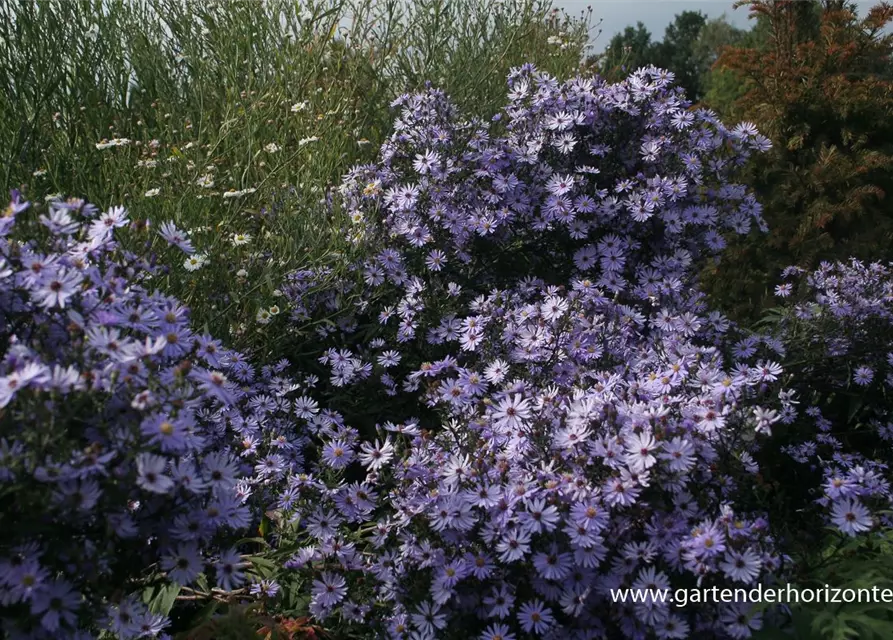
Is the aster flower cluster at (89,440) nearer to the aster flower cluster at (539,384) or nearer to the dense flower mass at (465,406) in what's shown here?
the dense flower mass at (465,406)

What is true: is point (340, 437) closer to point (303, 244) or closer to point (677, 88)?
point (303, 244)

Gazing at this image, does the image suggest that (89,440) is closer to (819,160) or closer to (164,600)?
(164,600)

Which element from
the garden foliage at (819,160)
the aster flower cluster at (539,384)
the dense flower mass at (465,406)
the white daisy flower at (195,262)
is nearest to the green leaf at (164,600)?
the dense flower mass at (465,406)

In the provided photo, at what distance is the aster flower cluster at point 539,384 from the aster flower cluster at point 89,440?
1.95 ft

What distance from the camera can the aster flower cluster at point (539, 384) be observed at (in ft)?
6.92

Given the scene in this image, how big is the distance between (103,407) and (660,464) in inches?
51.8

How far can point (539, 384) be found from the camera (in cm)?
292

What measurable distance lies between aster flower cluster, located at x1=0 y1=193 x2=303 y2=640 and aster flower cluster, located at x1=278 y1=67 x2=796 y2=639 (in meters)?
0.60

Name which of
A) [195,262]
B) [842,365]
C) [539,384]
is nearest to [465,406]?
[539,384]

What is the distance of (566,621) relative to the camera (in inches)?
87.8

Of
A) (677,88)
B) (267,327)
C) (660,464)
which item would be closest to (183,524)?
(660,464)

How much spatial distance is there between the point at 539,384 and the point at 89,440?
5.34 ft

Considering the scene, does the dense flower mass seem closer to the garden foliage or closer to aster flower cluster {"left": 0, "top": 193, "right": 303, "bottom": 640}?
aster flower cluster {"left": 0, "top": 193, "right": 303, "bottom": 640}

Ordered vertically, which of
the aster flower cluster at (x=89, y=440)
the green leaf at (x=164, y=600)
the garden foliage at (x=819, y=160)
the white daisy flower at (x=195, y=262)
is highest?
the garden foliage at (x=819, y=160)
